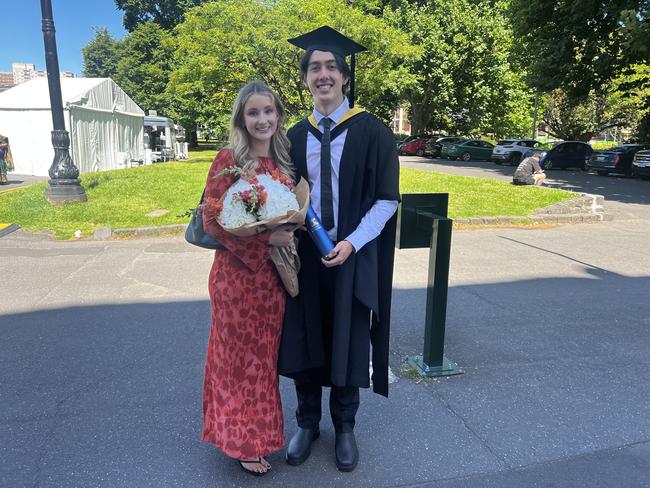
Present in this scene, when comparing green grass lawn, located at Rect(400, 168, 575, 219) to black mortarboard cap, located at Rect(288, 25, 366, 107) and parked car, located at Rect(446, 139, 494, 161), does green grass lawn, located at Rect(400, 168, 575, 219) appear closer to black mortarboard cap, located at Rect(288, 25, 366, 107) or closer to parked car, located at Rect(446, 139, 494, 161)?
black mortarboard cap, located at Rect(288, 25, 366, 107)

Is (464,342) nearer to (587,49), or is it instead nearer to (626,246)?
(626,246)

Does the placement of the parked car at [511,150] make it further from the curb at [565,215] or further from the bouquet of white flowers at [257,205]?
the bouquet of white flowers at [257,205]

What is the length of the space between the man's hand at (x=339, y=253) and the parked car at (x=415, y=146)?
33408 mm

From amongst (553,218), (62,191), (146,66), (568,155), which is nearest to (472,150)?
(568,155)

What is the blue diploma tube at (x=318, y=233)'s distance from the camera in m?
2.31

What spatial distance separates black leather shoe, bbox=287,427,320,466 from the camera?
2666 mm

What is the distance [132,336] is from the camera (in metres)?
4.34

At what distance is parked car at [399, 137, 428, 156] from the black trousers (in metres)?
33.2

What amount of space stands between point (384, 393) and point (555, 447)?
3.36 ft

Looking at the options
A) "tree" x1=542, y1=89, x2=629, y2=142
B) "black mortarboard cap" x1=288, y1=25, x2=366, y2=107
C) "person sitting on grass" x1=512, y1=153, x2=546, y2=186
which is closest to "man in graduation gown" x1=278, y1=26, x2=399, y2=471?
"black mortarboard cap" x1=288, y1=25, x2=366, y2=107

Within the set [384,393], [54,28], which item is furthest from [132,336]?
[54,28]

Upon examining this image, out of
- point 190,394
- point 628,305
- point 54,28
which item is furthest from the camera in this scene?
point 54,28

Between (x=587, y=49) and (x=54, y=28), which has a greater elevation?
(x=587, y=49)

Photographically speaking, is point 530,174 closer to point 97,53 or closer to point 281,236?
point 281,236
